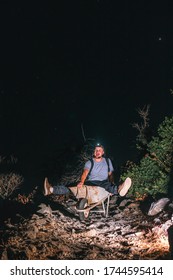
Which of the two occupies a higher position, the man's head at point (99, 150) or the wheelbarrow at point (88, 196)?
the man's head at point (99, 150)

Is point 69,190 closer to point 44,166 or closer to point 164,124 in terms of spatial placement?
point 164,124

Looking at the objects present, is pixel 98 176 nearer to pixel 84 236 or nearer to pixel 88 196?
pixel 88 196

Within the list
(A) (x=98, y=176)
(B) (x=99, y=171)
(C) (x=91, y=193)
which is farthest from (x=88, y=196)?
(B) (x=99, y=171)

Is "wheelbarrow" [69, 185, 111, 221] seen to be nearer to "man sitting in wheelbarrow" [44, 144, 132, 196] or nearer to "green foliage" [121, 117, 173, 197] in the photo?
"man sitting in wheelbarrow" [44, 144, 132, 196]

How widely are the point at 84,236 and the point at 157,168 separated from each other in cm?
448

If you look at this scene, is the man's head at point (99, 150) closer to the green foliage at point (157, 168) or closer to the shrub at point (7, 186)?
the green foliage at point (157, 168)

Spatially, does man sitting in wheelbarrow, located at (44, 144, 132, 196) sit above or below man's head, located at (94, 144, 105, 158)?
below

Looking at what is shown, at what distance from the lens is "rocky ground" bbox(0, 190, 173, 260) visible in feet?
21.9

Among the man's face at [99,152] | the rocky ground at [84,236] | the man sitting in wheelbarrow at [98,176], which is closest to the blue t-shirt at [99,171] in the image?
the man sitting in wheelbarrow at [98,176]

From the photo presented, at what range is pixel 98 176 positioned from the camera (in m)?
8.53

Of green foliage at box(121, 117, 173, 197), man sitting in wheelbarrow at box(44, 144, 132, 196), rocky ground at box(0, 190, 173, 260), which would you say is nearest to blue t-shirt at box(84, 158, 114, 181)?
man sitting in wheelbarrow at box(44, 144, 132, 196)

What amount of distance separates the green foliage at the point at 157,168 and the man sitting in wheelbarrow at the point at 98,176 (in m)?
2.88

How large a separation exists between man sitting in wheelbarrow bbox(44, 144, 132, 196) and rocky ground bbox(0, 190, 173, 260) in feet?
3.12

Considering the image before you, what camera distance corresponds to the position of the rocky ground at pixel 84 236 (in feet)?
21.9
